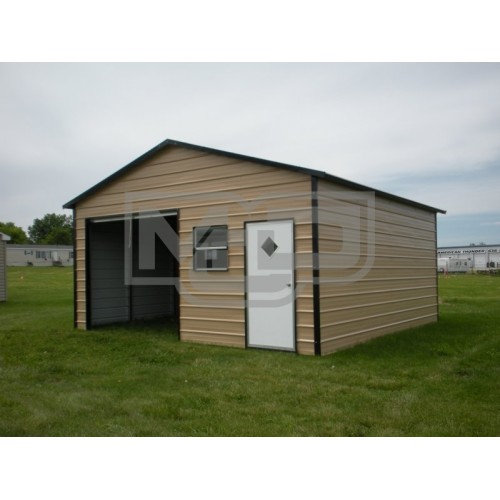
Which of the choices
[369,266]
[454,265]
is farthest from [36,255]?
[369,266]

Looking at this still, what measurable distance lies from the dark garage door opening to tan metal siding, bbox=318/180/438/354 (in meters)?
4.03

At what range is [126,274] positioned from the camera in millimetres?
13898

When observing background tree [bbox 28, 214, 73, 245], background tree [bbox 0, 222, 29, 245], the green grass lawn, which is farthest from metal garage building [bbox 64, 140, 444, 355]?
background tree [bbox 28, 214, 73, 245]

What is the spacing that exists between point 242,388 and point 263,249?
132 inches

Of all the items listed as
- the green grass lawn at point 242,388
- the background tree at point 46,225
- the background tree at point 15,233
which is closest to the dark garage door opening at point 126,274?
the green grass lawn at point 242,388

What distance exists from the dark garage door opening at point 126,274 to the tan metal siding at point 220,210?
126 centimetres

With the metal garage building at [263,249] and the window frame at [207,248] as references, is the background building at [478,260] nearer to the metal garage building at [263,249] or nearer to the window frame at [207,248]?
the metal garage building at [263,249]

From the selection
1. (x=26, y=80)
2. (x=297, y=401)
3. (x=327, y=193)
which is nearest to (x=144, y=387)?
(x=297, y=401)

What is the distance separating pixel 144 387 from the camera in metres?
6.72

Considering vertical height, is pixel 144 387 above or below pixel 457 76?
below

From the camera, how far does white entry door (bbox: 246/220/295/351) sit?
352 inches

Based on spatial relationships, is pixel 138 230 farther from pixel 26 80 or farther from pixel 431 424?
pixel 431 424

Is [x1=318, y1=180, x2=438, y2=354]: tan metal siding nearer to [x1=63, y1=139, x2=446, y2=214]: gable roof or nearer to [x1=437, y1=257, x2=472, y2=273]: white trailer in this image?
[x1=63, y1=139, x2=446, y2=214]: gable roof

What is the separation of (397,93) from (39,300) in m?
15.7
